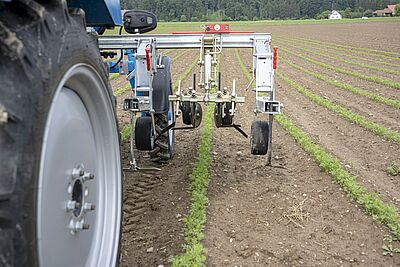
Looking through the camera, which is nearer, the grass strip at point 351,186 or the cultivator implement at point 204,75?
the grass strip at point 351,186

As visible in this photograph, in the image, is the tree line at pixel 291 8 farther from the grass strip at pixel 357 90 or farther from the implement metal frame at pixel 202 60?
the implement metal frame at pixel 202 60

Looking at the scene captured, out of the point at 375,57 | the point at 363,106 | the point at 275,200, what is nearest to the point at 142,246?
the point at 275,200

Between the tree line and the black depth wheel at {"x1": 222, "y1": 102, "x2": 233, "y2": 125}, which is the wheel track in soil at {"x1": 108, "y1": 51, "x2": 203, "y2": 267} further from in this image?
the tree line

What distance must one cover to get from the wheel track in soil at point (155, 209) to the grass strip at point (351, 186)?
52.2 inches

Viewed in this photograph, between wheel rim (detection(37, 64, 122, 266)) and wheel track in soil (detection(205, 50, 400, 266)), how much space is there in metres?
1.05

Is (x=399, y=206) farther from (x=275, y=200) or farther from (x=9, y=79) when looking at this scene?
(x=9, y=79)

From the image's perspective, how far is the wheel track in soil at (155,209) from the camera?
336 centimetres

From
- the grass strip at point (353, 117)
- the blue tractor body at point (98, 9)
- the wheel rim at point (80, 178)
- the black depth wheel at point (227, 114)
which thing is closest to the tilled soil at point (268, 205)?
the grass strip at point (353, 117)

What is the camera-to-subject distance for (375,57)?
62.0 feet

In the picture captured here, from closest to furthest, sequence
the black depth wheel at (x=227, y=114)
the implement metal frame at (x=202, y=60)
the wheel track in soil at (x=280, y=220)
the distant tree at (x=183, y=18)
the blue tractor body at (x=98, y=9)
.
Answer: the blue tractor body at (x=98, y=9) → the wheel track in soil at (x=280, y=220) → the implement metal frame at (x=202, y=60) → the black depth wheel at (x=227, y=114) → the distant tree at (x=183, y=18)

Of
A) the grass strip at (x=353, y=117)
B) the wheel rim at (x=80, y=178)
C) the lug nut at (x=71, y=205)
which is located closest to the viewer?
the wheel rim at (x=80, y=178)

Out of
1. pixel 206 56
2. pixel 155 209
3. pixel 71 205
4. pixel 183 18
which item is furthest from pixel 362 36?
pixel 71 205

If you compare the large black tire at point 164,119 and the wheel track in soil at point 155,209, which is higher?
the large black tire at point 164,119

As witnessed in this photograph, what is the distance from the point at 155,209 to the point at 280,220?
0.97m
